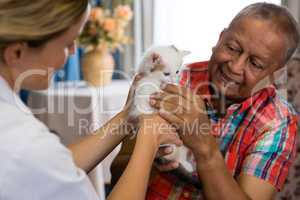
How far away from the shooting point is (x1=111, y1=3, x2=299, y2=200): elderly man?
102 centimetres

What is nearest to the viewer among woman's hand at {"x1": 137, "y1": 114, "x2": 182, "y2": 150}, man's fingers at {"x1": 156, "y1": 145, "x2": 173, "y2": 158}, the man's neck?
the man's neck

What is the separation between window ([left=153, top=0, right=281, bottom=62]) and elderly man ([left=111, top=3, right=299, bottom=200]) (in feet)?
2.90

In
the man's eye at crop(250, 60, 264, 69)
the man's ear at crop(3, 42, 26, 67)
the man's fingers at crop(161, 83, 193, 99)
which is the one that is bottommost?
the man's fingers at crop(161, 83, 193, 99)

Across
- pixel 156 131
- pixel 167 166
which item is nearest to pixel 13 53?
pixel 156 131

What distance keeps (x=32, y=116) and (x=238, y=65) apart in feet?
1.86

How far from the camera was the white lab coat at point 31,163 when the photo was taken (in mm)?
712

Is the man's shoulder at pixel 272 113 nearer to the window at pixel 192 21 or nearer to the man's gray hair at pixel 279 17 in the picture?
the man's gray hair at pixel 279 17

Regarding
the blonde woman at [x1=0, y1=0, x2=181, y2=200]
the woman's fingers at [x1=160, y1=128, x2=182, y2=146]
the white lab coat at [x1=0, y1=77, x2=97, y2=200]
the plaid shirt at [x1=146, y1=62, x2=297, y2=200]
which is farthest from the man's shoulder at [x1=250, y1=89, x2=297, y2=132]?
the white lab coat at [x1=0, y1=77, x2=97, y2=200]

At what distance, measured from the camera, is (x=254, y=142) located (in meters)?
1.12

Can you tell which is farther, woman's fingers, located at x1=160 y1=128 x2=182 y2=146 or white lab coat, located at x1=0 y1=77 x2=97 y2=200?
woman's fingers, located at x1=160 y1=128 x2=182 y2=146

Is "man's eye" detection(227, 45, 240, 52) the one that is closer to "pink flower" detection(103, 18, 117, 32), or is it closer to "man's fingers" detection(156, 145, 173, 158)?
"man's fingers" detection(156, 145, 173, 158)

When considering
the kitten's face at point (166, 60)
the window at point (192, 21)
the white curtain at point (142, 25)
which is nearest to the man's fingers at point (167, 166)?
the kitten's face at point (166, 60)

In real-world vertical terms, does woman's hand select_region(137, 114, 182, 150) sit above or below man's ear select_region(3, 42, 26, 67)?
below

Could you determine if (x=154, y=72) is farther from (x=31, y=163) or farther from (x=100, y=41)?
(x=100, y=41)
